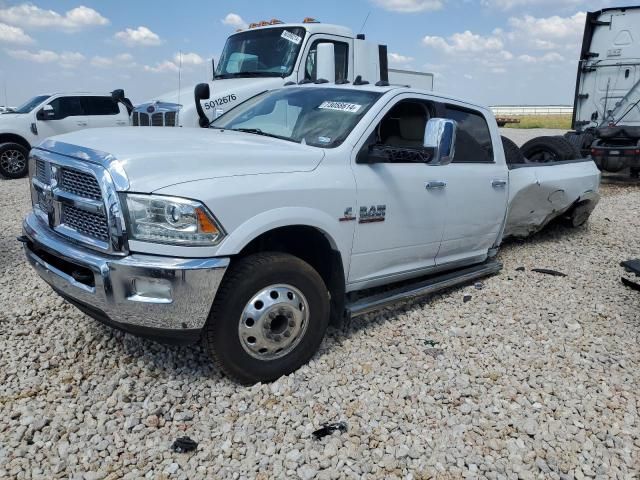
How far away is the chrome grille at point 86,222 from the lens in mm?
2818

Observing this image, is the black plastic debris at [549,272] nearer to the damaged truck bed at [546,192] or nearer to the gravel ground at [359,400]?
the damaged truck bed at [546,192]

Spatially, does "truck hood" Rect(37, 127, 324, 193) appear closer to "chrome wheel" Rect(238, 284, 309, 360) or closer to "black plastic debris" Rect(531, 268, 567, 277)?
"chrome wheel" Rect(238, 284, 309, 360)

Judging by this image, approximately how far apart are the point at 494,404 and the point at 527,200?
3.01 m

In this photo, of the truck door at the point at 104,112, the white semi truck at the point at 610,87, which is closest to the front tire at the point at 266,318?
the white semi truck at the point at 610,87

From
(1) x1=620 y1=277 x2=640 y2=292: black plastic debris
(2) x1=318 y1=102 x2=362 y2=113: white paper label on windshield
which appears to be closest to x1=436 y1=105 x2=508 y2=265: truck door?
(2) x1=318 y1=102 x2=362 y2=113: white paper label on windshield

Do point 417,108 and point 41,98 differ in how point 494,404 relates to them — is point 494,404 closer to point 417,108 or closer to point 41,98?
point 417,108

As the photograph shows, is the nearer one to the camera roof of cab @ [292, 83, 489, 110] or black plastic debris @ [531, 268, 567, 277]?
roof of cab @ [292, 83, 489, 110]

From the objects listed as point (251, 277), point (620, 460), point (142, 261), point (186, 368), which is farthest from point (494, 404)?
point (142, 261)

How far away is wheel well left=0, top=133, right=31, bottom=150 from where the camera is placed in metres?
11.8

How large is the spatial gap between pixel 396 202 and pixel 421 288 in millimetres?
876

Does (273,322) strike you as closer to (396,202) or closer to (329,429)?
(329,429)

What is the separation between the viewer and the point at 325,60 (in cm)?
786

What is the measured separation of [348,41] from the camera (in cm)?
878

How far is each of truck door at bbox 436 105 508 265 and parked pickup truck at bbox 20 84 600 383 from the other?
2cm
